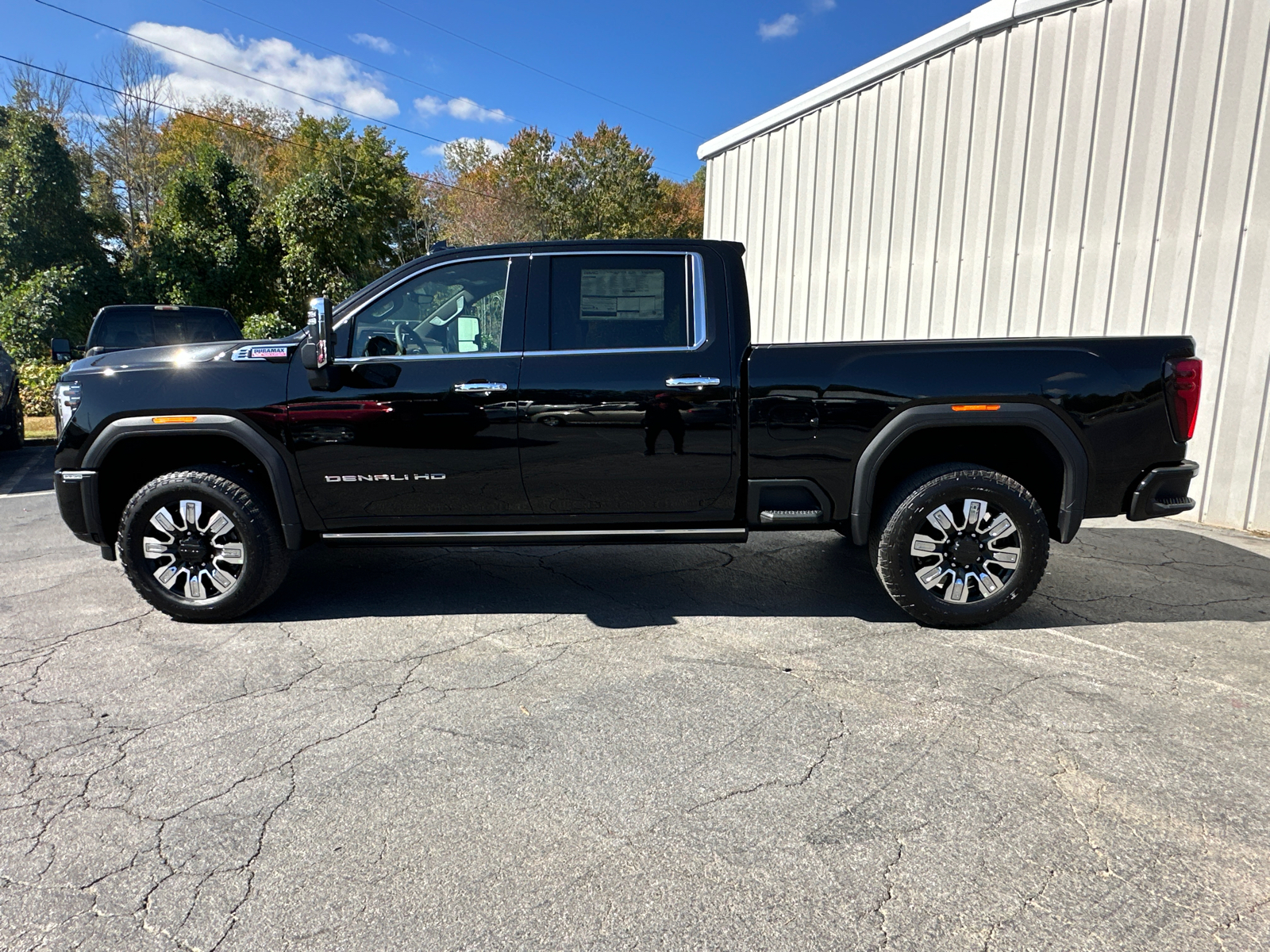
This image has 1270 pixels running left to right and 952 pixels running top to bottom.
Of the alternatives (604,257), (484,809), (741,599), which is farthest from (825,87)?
(484,809)

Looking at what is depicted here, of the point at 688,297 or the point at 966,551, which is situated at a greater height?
the point at 688,297

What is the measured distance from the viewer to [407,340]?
171 inches

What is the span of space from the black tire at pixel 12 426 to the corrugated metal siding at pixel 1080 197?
9.91 m

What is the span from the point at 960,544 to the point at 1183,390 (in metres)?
1.35

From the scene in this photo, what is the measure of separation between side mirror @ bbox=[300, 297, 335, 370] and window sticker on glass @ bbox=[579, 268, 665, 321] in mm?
1298

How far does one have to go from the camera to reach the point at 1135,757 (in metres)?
3.02

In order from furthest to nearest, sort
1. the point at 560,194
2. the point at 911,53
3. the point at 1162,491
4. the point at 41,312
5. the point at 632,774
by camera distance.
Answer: the point at 560,194, the point at 41,312, the point at 911,53, the point at 1162,491, the point at 632,774

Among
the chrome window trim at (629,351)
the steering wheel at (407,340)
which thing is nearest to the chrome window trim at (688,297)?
the chrome window trim at (629,351)

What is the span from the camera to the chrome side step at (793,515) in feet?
14.1

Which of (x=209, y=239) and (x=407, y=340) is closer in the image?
(x=407, y=340)

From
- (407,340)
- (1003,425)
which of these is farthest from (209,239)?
(1003,425)

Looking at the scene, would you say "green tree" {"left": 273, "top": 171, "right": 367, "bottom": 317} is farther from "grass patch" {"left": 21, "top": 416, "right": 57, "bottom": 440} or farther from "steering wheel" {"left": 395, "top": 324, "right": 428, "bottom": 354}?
"steering wheel" {"left": 395, "top": 324, "right": 428, "bottom": 354}

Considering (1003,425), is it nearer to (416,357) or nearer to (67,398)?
(416,357)

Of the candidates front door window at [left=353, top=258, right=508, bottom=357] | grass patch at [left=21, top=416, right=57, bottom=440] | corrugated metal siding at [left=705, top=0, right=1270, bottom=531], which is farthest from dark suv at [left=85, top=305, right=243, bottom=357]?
corrugated metal siding at [left=705, top=0, right=1270, bottom=531]
